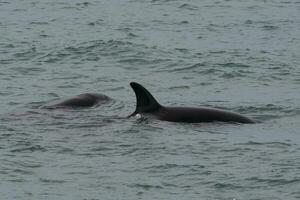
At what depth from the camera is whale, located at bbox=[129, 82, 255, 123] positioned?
18.0m

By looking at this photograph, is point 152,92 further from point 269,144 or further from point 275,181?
point 275,181

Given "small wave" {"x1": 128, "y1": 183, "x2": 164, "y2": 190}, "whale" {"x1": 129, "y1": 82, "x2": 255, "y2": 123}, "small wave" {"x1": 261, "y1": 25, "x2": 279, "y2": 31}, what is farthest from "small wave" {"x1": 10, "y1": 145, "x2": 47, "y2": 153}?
"small wave" {"x1": 261, "y1": 25, "x2": 279, "y2": 31}

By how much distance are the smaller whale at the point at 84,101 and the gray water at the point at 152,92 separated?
0.96ft

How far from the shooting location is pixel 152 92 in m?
22.6

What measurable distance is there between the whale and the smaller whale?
2.00 metres

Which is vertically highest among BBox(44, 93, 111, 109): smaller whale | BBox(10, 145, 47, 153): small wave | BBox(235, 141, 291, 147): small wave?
BBox(10, 145, 47, 153): small wave

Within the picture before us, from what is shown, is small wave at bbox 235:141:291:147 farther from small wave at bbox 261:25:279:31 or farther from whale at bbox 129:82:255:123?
small wave at bbox 261:25:279:31

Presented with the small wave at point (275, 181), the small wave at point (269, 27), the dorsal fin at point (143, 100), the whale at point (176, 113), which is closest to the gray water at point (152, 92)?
the small wave at point (275, 181)

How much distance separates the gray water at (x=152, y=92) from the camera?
14.1 m

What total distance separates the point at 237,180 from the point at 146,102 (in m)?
4.35

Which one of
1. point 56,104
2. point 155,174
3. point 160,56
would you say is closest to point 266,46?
point 160,56

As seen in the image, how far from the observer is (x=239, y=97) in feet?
72.0

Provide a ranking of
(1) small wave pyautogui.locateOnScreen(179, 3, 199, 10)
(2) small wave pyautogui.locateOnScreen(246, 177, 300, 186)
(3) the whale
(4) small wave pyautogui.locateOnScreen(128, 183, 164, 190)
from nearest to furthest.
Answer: (4) small wave pyautogui.locateOnScreen(128, 183, 164, 190), (2) small wave pyautogui.locateOnScreen(246, 177, 300, 186), (3) the whale, (1) small wave pyautogui.locateOnScreen(179, 3, 199, 10)

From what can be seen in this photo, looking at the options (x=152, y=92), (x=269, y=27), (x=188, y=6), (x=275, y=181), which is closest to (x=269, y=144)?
(x=275, y=181)
